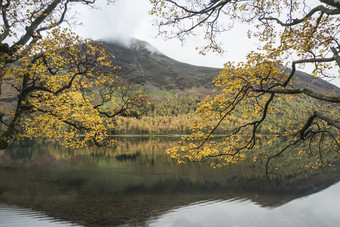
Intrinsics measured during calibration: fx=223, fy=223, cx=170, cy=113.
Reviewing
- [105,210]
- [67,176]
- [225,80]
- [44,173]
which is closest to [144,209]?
[105,210]

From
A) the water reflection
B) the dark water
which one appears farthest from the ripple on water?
the water reflection

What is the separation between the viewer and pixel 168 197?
953 inches

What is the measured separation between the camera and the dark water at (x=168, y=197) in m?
17.6

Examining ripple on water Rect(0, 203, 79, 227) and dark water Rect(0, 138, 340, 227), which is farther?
dark water Rect(0, 138, 340, 227)

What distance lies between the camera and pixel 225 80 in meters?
9.66

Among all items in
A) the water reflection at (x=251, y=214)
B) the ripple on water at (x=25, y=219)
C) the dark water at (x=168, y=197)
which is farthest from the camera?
the dark water at (x=168, y=197)

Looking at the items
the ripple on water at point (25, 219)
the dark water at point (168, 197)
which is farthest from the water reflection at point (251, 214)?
the ripple on water at point (25, 219)

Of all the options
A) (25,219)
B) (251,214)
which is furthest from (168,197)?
(25,219)

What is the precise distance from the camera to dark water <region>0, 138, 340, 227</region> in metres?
17.6

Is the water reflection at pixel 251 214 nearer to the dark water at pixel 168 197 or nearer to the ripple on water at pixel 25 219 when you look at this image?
the dark water at pixel 168 197

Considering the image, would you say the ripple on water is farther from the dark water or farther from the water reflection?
the water reflection

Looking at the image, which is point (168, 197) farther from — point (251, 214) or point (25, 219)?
point (25, 219)

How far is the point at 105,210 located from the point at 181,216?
657cm

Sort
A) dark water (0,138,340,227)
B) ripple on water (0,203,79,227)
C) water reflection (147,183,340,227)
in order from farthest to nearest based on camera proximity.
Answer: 1. dark water (0,138,340,227)
2. water reflection (147,183,340,227)
3. ripple on water (0,203,79,227)
